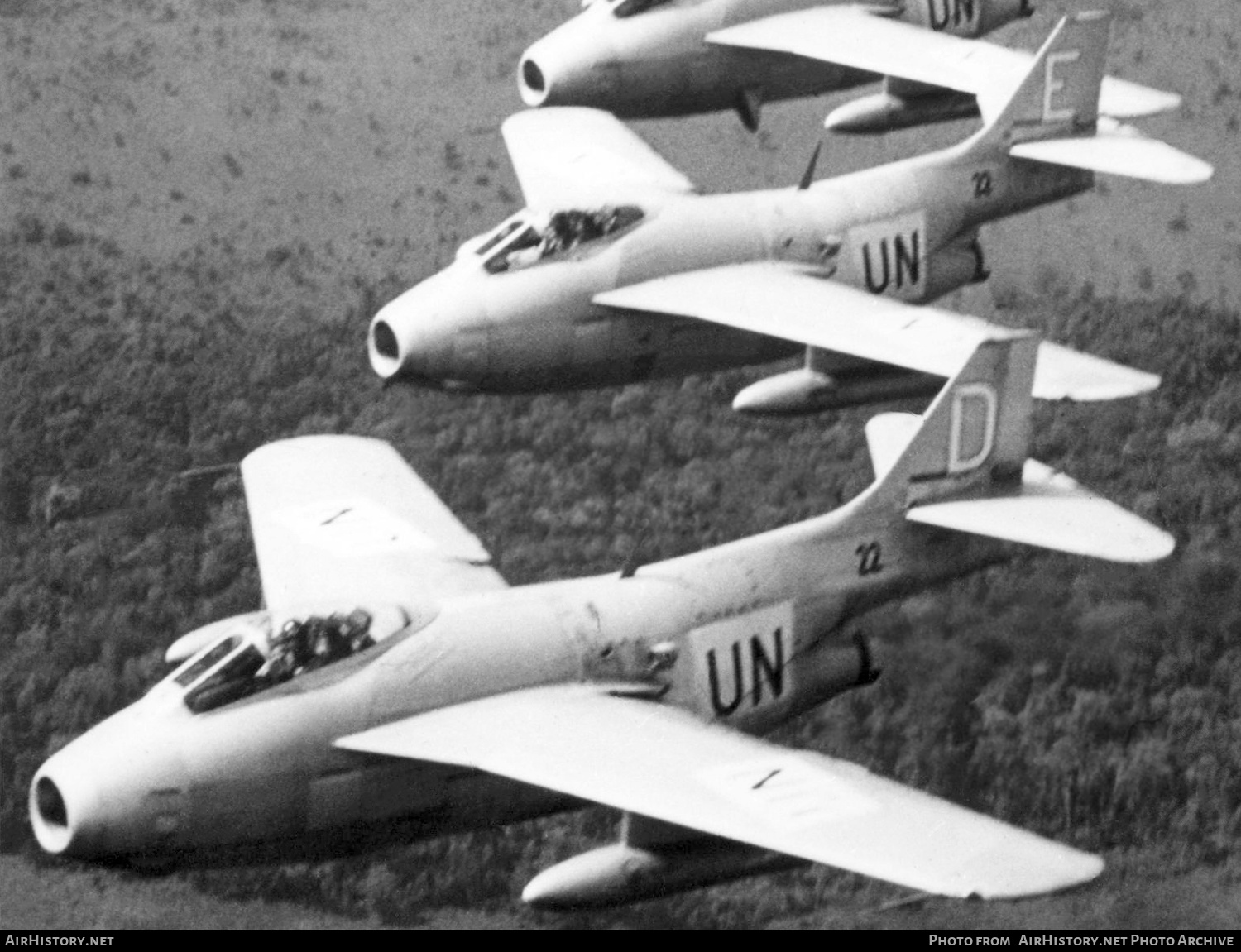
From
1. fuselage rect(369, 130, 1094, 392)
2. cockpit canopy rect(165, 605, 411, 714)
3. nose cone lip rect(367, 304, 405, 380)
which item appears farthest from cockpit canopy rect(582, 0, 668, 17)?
cockpit canopy rect(165, 605, 411, 714)

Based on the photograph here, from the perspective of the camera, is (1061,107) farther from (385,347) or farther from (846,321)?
(385,347)

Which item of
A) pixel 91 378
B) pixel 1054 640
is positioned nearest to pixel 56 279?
pixel 91 378

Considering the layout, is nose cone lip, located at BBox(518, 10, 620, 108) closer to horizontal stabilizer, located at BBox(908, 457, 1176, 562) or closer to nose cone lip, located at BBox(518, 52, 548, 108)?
Answer: nose cone lip, located at BBox(518, 52, 548, 108)

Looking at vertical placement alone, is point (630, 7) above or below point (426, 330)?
above

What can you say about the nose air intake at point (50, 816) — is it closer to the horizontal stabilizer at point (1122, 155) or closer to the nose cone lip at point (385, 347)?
the nose cone lip at point (385, 347)

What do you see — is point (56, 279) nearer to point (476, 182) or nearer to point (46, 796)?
point (476, 182)

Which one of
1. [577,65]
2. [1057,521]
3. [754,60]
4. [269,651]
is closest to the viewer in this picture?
[269,651]

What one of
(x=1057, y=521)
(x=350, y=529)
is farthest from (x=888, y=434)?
(x=350, y=529)
